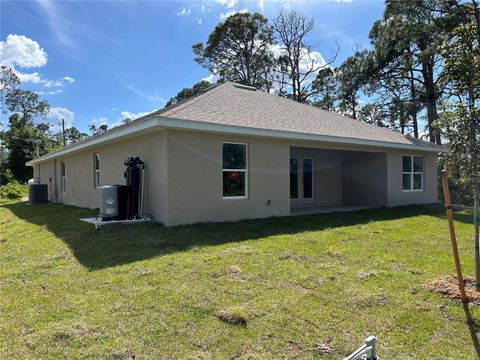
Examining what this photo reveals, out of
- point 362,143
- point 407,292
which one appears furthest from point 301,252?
point 362,143

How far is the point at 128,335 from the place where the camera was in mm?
3387

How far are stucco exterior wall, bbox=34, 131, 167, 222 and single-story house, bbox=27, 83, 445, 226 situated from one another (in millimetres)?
30

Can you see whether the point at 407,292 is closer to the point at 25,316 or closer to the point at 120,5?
the point at 25,316

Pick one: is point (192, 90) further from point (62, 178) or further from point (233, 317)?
point (233, 317)

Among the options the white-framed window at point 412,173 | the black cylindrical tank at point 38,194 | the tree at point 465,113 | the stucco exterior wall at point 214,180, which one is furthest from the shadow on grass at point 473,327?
the black cylindrical tank at point 38,194

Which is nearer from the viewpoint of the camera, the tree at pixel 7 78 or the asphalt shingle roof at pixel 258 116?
the asphalt shingle roof at pixel 258 116

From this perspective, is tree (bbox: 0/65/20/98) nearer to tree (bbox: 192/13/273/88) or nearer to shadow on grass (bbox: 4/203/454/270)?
tree (bbox: 192/13/273/88)

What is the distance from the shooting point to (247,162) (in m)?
9.95

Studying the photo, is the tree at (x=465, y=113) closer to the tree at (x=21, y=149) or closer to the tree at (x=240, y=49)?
the tree at (x=240, y=49)

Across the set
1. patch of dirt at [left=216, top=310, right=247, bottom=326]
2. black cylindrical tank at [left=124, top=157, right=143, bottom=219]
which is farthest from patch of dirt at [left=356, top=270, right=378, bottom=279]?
black cylindrical tank at [left=124, top=157, right=143, bottom=219]

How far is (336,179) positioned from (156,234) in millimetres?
9621

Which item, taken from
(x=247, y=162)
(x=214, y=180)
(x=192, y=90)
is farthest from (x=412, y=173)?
(x=192, y=90)

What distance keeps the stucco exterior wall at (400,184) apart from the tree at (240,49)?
19442 millimetres

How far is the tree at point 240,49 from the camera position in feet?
101
